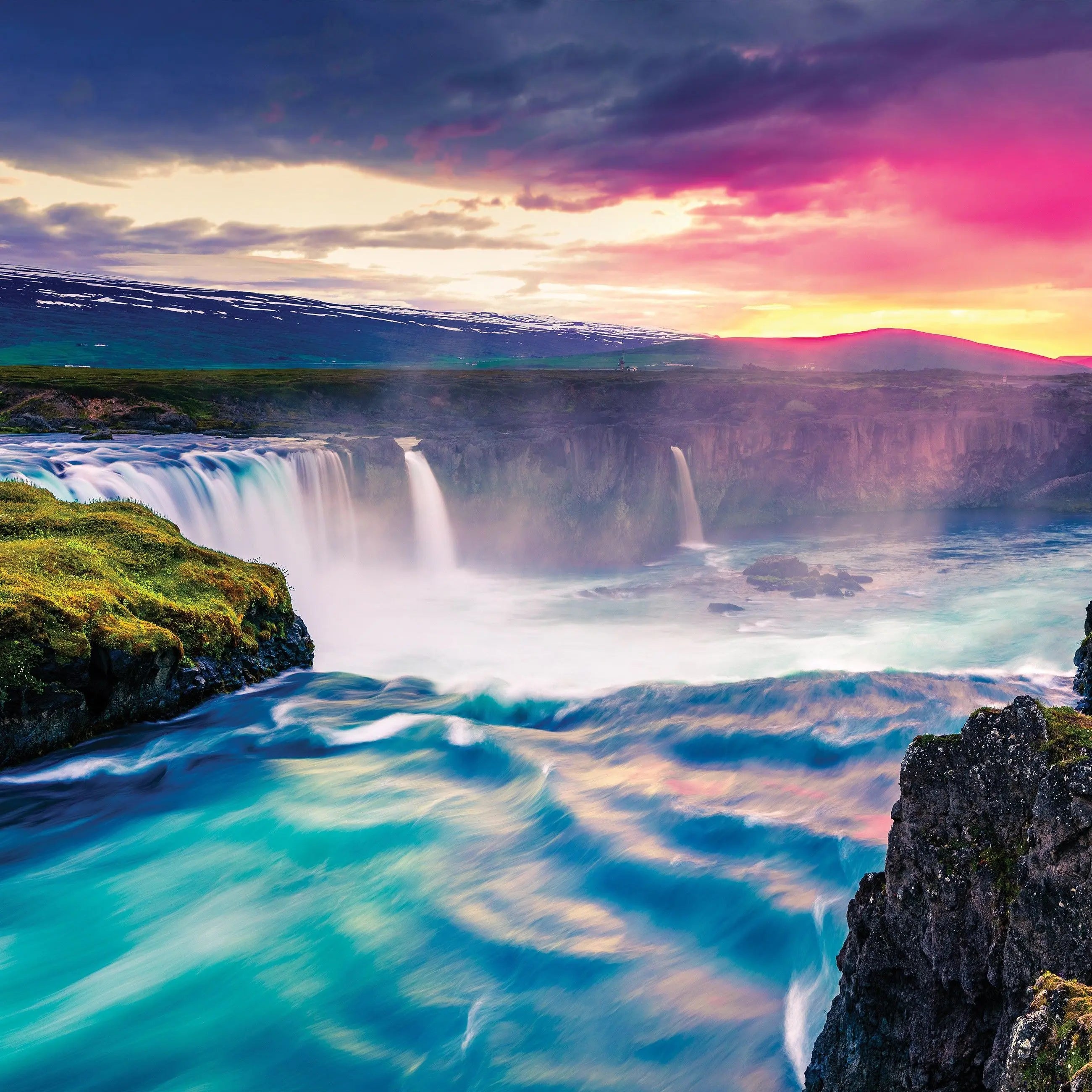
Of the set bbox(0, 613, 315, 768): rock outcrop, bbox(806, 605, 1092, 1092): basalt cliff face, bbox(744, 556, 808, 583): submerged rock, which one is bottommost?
bbox(744, 556, 808, 583): submerged rock

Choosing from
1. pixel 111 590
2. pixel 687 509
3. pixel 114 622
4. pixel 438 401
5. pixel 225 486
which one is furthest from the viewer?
pixel 438 401

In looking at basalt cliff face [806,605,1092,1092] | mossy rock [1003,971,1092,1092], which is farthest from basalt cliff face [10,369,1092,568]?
mossy rock [1003,971,1092,1092]

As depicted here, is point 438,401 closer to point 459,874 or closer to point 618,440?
point 618,440

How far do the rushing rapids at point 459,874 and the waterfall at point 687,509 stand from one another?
28421 millimetres

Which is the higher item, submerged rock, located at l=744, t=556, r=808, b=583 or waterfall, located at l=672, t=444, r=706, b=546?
waterfall, located at l=672, t=444, r=706, b=546

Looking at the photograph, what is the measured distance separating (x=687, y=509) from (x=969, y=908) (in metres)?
49.2

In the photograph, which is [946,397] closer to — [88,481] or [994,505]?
[994,505]

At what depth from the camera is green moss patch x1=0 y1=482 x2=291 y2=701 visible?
1409cm

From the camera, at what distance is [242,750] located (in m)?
15.9

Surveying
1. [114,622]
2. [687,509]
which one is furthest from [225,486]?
[687,509]

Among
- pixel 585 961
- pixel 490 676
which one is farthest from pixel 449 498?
pixel 585 961

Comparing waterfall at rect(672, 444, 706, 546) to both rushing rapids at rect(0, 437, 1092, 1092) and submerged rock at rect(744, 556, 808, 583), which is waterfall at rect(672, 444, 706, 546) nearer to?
submerged rock at rect(744, 556, 808, 583)

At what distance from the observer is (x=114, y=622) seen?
15141 mm

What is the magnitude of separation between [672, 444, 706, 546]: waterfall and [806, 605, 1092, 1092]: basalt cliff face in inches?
1849
